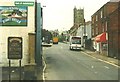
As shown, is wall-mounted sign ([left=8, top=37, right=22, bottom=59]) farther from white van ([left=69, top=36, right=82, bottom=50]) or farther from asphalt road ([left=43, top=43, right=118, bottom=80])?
white van ([left=69, top=36, right=82, bottom=50])

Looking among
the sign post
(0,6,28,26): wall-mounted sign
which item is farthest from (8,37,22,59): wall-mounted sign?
(0,6,28,26): wall-mounted sign

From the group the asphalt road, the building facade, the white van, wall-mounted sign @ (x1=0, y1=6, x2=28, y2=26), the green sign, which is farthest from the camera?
the white van

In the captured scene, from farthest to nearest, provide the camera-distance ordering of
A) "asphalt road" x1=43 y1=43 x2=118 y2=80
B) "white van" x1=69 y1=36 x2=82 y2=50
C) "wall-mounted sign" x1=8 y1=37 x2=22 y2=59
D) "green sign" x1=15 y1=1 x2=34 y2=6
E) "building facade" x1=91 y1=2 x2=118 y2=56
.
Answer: "white van" x1=69 y1=36 x2=82 y2=50 < "building facade" x1=91 y1=2 x2=118 y2=56 < "green sign" x1=15 y1=1 x2=34 y2=6 < "asphalt road" x1=43 y1=43 x2=118 y2=80 < "wall-mounted sign" x1=8 y1=37 x2=22 y2=59

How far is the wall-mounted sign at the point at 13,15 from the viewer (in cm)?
3086

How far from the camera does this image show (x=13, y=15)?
101ft

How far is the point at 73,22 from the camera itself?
625ft

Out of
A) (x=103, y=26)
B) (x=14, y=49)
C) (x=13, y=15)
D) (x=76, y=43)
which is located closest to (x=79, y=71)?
(x=13, y=15)

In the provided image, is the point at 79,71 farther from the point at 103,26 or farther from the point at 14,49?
the point at 103,26

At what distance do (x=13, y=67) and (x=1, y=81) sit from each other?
8120mm

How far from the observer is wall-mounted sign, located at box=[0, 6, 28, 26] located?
30859mm

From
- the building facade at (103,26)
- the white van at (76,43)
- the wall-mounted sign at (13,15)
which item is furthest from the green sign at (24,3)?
the white van at (76,43)

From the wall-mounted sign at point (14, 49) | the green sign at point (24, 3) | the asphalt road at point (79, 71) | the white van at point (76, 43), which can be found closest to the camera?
the wall-mounted sign at point (14, 49)

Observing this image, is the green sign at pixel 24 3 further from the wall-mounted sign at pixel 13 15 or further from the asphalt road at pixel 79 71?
the asphalt road at pixel 79 71

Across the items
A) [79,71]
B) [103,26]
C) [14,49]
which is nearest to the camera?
[14,49]
